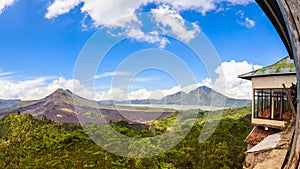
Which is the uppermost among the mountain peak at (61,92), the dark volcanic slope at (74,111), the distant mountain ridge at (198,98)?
the mountain peak at (61,92)

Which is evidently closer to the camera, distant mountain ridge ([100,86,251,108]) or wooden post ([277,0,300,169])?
wooden post ([277,0,300,169])

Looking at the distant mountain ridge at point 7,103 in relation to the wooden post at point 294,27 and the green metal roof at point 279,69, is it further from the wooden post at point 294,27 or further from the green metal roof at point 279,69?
the wooden post at point 294,27

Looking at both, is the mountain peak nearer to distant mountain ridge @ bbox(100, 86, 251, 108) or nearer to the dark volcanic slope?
the dark volcanic slope

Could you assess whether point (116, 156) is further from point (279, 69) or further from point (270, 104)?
point (279, 69)

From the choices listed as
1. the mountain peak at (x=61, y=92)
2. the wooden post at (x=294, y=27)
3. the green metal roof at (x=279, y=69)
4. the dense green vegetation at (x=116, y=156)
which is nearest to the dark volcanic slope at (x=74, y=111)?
the mountain peak at (x=61, y=92)

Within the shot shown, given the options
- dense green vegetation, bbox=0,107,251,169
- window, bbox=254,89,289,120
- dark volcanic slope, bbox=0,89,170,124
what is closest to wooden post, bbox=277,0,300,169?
window, bbox=254,89,289,120
